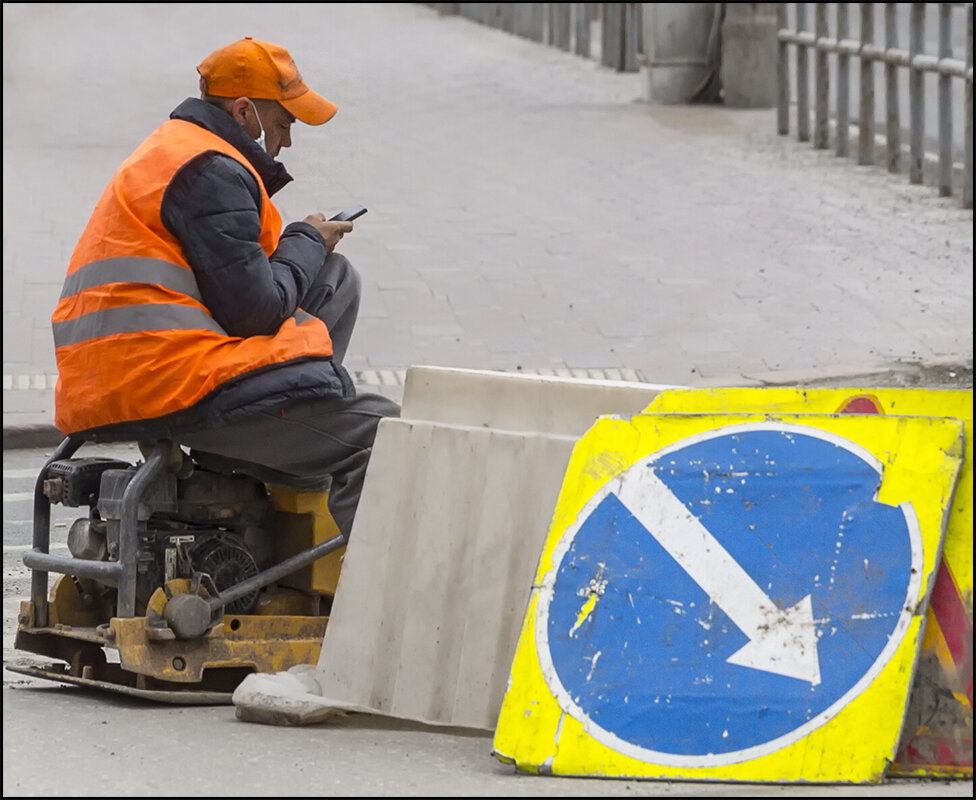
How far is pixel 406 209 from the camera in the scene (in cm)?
1333

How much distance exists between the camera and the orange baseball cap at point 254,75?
15.5 ft

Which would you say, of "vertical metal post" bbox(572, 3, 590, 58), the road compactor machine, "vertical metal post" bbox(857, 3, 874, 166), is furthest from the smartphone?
"vertical metal post" bbox(572, 3, 590, 58)

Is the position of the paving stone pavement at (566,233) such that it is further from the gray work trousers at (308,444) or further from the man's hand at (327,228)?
the gray work trousers at (308,444)

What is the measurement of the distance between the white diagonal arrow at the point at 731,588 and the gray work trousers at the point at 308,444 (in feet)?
3.05

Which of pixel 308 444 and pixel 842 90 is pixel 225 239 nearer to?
pixel 308 444

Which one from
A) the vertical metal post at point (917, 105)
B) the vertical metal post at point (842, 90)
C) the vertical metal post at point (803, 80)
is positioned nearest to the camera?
the vertical metal post at point (917, 105)

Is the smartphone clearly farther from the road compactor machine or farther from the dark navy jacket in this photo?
the road compactor machine

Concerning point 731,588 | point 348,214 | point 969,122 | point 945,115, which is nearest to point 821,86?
point 945,115

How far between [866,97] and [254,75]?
37.9 feet

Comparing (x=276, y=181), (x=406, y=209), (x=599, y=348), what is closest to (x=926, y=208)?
(x=406, y=209)

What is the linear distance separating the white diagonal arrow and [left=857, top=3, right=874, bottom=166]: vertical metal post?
39.4ft

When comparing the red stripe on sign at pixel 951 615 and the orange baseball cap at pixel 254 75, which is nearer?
the red stripe on sign at pixel 951 615

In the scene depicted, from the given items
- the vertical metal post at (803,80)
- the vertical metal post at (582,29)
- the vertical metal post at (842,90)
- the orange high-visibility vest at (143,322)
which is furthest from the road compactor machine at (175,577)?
the vertical metal post at (582,29)

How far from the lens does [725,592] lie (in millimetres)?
3811
